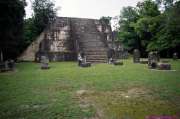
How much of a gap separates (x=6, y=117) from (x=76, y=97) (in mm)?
2153

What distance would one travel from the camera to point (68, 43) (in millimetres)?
21078

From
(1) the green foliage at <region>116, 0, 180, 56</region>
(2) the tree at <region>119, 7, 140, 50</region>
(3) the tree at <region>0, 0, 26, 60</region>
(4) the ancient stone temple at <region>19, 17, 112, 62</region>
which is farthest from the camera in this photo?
(2) the tree at <region>119, 7, 140, 50</region>

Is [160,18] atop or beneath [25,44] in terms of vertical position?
atop

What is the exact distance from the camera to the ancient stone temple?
19.7 metres

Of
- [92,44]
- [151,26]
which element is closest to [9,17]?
[92,44]

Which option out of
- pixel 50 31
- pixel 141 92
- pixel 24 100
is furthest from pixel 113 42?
pixel 24 100

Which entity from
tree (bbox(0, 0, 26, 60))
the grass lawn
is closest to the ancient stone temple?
tree (bbox(0, 0, 26, 60))

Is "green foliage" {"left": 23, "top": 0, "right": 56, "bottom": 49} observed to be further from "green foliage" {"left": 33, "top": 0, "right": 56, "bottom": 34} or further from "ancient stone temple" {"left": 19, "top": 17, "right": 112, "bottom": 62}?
"ancient stone temple" {"left": 19, "top": 17, "right": 112, "bottom": 62}

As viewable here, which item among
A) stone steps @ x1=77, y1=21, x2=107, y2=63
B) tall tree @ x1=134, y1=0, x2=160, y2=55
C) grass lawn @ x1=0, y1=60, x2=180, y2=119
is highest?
tall tree @ x1=134, y1=0, x2=160, y2=55

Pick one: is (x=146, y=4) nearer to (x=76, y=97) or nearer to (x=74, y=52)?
(x=74, y=52)

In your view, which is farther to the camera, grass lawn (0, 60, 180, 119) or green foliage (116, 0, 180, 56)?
green foliage (116, 0, 180, 56)

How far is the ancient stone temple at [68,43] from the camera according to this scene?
19.7 m

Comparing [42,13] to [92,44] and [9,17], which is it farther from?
[9,17]

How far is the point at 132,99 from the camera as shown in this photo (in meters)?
5.89
